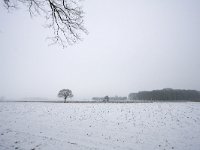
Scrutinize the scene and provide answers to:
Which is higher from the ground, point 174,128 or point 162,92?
point 162,92

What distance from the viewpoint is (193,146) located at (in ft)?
35.0

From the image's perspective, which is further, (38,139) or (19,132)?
(19,132)

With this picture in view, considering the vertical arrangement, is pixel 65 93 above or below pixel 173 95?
below

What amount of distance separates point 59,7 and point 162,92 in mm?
133402

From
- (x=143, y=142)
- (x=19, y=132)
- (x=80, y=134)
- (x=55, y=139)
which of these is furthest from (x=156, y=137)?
(x=19, y=132)

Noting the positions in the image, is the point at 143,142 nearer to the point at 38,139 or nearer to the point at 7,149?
the point at 38,139

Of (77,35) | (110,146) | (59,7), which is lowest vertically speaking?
(110,146)

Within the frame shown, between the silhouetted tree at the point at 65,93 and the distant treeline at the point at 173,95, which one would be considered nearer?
the silhouetted tree at the point at 65,93

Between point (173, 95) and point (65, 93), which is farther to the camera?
point (173, 95)

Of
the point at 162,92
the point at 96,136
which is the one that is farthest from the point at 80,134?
the point at 162,92

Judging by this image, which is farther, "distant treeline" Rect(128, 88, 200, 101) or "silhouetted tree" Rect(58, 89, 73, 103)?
"distant treeline" Rect(128, 88, 200, 101)

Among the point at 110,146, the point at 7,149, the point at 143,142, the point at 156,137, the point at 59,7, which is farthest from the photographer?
the point at 156,137

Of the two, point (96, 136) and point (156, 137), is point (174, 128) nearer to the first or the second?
point (156, 137)

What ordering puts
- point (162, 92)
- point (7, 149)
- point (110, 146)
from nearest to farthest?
point (7, 149) < point (110, 146) < point (162, 92)
